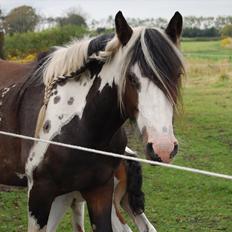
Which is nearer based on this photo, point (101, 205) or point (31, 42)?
point (101, 205)

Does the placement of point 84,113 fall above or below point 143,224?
above

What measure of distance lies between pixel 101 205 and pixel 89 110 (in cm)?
74

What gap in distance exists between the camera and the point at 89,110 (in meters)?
3.16

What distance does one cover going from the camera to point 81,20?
81.4ft

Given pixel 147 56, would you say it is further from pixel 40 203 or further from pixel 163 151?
pixel 40 203

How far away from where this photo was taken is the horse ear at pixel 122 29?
2764 millimetres

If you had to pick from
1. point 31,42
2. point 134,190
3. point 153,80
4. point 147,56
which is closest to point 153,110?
point 153,80

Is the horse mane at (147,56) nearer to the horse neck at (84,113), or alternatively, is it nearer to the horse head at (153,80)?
the horse head at (153,80)

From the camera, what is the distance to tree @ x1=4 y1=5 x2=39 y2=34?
2290 centimetres

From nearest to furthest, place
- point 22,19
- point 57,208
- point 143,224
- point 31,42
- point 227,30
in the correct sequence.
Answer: point 57,208, point 143,224, point 31,42, point 22,19, point 227,30

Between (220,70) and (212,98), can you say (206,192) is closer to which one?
(212,98)

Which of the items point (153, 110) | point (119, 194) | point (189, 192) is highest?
point (153, 110)

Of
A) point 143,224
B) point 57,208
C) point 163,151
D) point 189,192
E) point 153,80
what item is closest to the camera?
point 163,151

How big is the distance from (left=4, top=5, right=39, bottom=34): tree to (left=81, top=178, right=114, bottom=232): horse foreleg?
19238 mm
